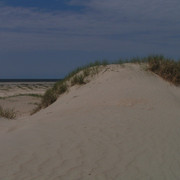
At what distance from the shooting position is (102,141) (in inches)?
189

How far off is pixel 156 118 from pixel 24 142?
3.00 meters

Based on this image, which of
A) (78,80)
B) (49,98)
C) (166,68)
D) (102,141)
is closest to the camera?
(102,141)

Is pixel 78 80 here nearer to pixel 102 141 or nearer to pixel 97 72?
pixel 97 72

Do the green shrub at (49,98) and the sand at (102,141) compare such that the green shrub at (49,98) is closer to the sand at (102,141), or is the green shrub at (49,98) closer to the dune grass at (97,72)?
the dune grass at (97,72)

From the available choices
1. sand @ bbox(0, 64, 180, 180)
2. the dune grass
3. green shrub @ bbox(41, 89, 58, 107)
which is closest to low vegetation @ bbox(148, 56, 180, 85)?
the dune grass

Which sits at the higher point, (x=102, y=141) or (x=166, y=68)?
(x=166, y=68)

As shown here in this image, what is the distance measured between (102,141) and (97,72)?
5603 mm

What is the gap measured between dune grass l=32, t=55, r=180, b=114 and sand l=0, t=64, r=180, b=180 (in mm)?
1438

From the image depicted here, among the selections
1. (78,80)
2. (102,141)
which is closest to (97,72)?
(78,80)

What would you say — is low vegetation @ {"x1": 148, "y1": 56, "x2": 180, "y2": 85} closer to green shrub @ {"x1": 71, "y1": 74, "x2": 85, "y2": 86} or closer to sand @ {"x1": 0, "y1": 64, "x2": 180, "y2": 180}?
sand @ {"x1": 0, "y1": 64, "x2": 180, "y2": 180}

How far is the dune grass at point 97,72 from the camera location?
9617 millimetres

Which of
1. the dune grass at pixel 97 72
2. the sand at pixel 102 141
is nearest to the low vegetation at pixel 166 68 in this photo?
the dune grass at pixel 97 72

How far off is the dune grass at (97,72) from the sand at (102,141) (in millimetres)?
1438

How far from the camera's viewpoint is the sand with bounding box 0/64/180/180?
3.76m
